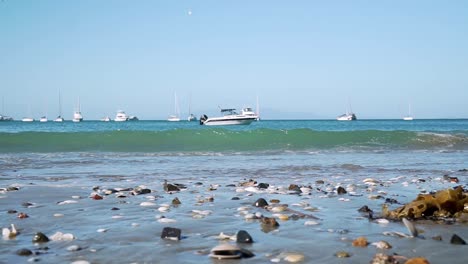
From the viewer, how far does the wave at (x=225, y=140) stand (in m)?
23.4

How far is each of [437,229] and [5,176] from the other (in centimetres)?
875

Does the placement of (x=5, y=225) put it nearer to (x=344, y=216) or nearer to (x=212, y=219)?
(x=212, y=219)

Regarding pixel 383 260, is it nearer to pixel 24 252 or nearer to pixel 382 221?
pixel 382 221

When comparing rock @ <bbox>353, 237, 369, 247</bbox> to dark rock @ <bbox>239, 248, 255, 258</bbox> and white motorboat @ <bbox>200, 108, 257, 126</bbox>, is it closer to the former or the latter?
dark rock @ <bbox>239, 248, 255, 258</bbox>

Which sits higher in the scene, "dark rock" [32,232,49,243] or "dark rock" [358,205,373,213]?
"dark rock" [32,232,49,243]

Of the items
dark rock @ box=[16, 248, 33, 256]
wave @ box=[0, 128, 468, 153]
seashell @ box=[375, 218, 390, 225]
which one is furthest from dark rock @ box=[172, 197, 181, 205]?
wave @ box=[0, 128, 468, 153]

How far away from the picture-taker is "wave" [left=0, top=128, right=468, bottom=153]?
23.4 meters

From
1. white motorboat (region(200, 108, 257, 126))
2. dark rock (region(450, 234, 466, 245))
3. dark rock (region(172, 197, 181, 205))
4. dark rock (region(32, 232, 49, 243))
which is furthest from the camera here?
white motorboat (region(200, 108, 257, 126))

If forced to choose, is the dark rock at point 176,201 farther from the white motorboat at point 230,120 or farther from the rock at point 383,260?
the white motorboat at point 230,120

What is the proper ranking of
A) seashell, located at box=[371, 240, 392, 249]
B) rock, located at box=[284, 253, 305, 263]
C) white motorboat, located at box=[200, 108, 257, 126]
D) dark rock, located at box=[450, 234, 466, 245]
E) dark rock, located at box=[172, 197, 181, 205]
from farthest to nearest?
1. white motorboat, located at box=[200, 108, 257, 126]
2. dark rock, located at box=[172, 197, 181, 205]
3. dark rock, located at box=[450, 234, 466, 245]
4. seashell, located at box=[371, 240, 392, 249]
5. rock, located at box=[284, 253, 305, 263]

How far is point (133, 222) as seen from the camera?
191 inches

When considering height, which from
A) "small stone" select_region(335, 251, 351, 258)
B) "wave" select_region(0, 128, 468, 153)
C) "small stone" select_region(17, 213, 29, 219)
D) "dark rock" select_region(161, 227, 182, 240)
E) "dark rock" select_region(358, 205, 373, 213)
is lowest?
"wave" select_region(0, 128, 468, 153)

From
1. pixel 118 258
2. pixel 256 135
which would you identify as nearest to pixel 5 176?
pixel 118 258

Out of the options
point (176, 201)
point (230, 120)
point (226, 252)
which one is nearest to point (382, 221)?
point (226, 252)
